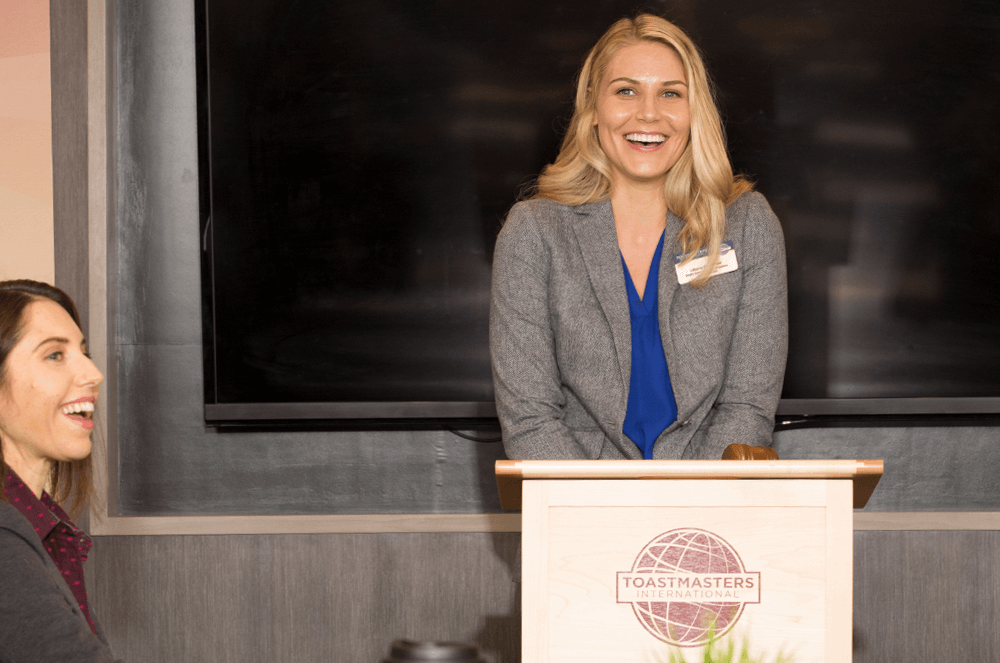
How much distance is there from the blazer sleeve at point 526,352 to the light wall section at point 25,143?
1525mm

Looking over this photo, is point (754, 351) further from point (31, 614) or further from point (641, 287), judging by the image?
point (31, 614)

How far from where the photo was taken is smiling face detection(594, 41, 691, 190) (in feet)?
5.88

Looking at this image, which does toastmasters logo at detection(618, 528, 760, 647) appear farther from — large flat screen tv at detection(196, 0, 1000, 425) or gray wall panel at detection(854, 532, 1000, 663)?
gray wall panel at detection(854, 532, 1000, 663)

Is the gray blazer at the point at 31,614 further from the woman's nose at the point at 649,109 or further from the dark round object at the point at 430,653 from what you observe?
the woman's nose at the point at 649,109

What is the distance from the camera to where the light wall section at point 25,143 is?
256 cm

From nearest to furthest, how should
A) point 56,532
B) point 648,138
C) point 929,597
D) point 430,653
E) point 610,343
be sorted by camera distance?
point 430,653 → point 56,532 → point 610,343 → point 648,138 → point 929,597

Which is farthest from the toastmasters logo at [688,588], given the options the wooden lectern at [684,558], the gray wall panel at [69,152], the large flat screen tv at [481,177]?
the gray wall panel at [69,152]

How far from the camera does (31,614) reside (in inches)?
38.9

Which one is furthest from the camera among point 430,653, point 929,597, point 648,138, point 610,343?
point 929,597

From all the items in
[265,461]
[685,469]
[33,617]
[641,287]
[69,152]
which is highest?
[69,152]

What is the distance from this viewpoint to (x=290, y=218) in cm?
259

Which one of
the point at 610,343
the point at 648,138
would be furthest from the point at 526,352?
the point at 648,138

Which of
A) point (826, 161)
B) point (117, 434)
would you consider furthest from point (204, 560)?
point (826, 161)

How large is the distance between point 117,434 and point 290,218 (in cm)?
82
